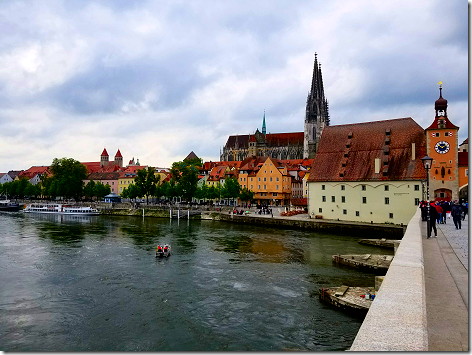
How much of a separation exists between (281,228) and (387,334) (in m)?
45.3

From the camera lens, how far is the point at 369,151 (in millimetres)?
48219

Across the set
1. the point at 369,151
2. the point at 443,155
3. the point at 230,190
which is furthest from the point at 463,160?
the point at 230,190

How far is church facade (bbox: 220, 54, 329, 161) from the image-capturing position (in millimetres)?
128250

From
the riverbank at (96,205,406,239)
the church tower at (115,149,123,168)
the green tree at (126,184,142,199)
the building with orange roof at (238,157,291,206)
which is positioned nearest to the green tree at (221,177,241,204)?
the riverbank at (96,205,406,239)

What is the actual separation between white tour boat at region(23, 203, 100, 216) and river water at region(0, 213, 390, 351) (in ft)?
165

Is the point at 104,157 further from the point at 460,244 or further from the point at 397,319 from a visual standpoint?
the point at 397,319

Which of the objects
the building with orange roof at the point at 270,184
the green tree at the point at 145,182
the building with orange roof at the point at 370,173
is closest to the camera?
the building with orange roof at the point at 370,173

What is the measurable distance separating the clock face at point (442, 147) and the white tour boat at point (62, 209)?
218 ft

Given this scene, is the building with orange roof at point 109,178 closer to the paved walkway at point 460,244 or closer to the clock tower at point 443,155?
the clock tower at point 443,155

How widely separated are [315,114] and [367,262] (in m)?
110

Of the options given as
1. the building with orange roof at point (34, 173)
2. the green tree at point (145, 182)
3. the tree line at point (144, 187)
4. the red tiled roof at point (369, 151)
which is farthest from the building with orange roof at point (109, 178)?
the red tiled roof at point (369, 151)

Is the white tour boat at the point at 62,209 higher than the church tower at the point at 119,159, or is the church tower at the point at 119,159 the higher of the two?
the church tower at the point at 119,159

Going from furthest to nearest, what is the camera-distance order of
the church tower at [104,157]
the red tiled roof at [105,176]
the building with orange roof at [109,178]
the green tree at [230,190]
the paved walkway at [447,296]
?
the church tower at [104,157] < the red tiled roof at [105,176] < the building with orange roof at [109,178] < the green tree at [230,190] < the paved walkway at [447,296]

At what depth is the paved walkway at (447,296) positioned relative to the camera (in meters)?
6.01
